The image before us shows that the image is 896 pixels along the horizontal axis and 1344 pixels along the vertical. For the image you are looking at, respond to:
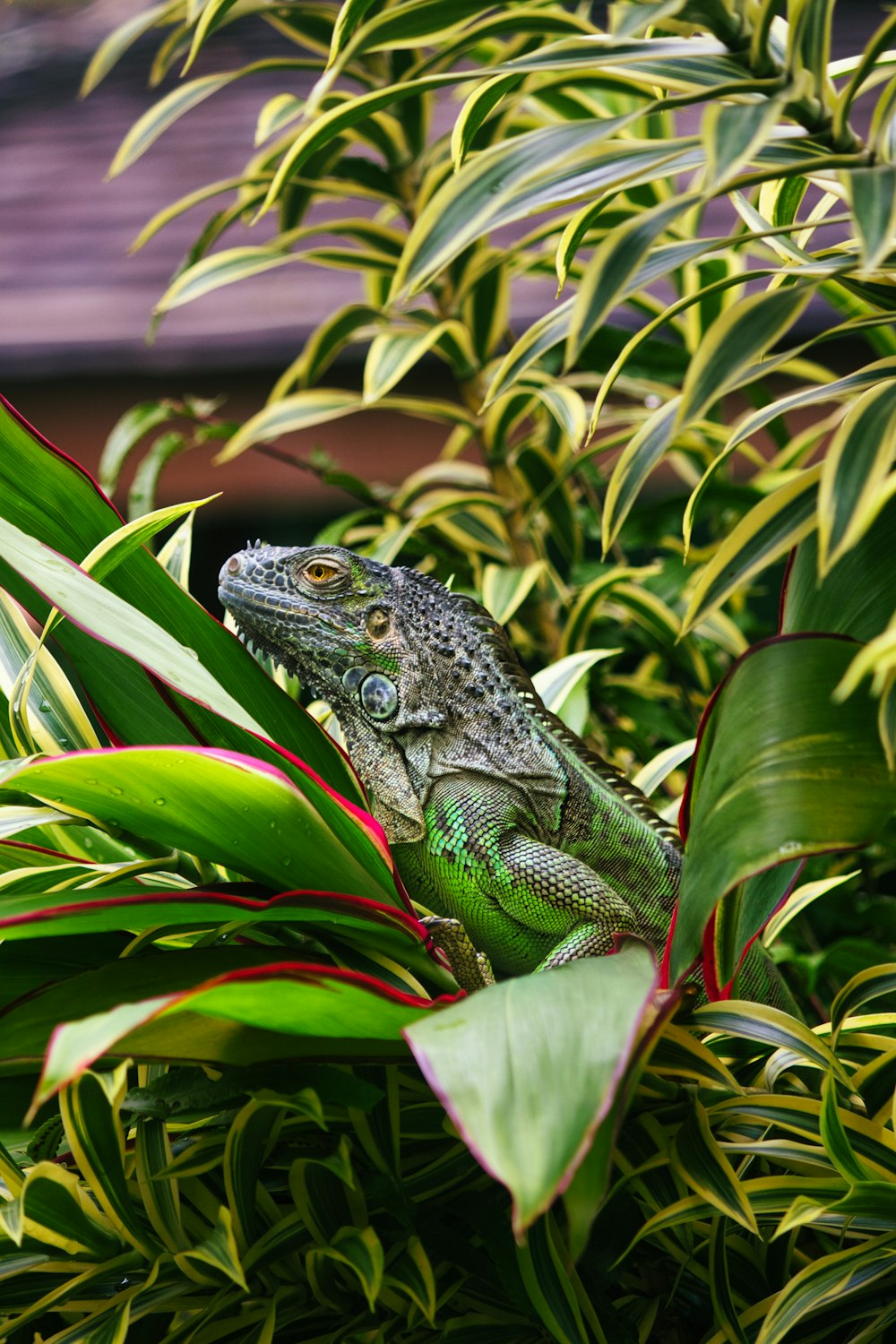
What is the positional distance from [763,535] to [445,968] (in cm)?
47

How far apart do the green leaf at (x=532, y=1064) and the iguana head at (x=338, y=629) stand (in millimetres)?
774

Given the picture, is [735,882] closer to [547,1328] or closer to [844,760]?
[844,760]

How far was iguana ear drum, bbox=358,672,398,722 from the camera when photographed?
1.54m

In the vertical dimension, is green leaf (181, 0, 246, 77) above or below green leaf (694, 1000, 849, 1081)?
above

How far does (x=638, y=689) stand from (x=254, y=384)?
8.12ft

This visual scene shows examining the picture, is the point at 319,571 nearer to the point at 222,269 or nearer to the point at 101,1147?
the point at 101,1147

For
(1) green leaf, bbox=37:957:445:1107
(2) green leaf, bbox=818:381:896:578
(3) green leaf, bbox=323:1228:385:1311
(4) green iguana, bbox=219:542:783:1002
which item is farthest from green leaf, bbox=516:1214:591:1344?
(2) green leaf, bbox=818:381:896:578

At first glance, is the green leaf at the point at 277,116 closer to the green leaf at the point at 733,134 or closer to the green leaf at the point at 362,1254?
the green leaf at the point at 733,134

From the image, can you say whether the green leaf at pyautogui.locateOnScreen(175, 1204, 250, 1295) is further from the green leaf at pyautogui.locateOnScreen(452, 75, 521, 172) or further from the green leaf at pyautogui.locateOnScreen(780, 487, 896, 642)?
the green leaf at pyautogui.locateOnScreen(452, 75, 521, 172)

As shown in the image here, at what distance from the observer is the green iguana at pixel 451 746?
1.43 meters

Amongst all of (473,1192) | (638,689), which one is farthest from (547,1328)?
(638,689)

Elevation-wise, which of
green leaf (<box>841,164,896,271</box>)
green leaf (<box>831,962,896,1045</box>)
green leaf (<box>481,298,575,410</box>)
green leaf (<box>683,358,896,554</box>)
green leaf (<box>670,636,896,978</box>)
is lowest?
green leaf (<box>831,962,896,1045</box>)

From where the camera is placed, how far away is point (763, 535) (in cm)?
96

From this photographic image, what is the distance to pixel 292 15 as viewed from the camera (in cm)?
256
